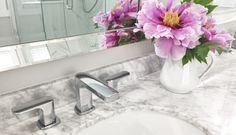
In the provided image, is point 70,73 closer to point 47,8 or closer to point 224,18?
point 47,8

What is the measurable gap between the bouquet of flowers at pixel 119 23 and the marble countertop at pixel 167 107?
0.16 meters

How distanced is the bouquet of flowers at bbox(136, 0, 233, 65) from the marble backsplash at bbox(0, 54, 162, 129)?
0.58 ft

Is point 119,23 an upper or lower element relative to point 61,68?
upper

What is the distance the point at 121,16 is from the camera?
2.56ft

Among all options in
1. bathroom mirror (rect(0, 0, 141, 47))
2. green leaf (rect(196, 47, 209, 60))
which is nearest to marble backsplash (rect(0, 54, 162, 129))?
bathroom mirror (rect(0, 0, 141, 47))

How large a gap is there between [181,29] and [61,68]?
0.35 meters

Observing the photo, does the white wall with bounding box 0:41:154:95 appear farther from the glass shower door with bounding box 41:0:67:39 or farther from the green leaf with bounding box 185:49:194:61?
the green leaf with bounding box 185:49:194:61

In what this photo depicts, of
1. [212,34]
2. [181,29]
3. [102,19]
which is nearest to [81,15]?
[102,19]

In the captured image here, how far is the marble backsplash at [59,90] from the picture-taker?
57 centimetres

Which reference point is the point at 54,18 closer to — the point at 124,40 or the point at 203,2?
the point at 124,40

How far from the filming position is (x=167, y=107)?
2.28ft

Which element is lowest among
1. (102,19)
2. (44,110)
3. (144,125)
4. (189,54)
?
(144,125)

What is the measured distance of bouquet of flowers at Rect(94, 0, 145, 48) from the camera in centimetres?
73

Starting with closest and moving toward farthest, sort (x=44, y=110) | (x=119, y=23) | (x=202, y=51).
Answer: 1. (x=44, y=110)
2. (x=202, y=51)
3. (x=119, y=23)
